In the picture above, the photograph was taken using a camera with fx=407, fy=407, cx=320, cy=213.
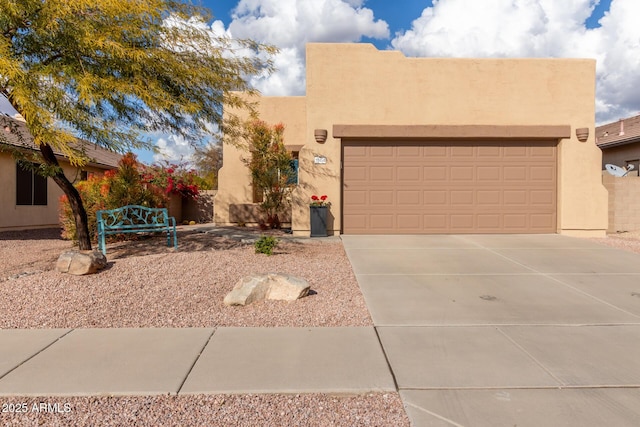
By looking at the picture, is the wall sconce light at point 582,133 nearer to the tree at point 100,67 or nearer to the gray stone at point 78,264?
the tree at point 100,67

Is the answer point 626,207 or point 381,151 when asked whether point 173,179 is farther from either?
point 626,207

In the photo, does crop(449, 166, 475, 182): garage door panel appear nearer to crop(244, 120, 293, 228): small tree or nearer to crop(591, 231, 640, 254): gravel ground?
crop(591, 231, 640, 254): gravel ground

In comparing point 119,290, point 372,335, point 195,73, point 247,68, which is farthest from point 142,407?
point 247,68

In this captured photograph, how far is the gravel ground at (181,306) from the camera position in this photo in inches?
112

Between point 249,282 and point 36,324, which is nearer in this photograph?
point 36,324

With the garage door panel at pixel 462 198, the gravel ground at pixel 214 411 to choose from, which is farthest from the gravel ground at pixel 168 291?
the garage door panel at pixel 462 198

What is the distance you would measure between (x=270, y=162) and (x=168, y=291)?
8.07 meters

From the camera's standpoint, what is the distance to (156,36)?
24.3ft

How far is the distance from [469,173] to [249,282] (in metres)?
8.58

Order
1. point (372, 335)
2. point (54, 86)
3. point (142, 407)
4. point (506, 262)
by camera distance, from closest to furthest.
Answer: point (142, 407) < point (372, 335) < point (54, 86) < point (506, 262)

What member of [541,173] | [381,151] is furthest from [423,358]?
[541,173]

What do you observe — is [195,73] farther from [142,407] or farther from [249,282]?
[142,407]

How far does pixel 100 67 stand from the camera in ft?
22.7

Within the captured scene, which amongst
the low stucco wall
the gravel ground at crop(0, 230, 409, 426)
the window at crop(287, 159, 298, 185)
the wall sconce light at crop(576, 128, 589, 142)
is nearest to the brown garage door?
the wall sconce light at crop(576, 128, 589, 142)
